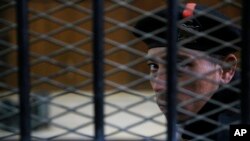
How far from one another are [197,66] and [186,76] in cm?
4

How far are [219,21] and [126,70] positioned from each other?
30 centimetres

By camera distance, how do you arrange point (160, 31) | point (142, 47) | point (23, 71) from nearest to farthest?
point (23, 71)
point (160, 31)
point (142, 47)

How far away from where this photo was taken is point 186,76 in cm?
144

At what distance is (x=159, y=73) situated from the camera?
143 centimetres

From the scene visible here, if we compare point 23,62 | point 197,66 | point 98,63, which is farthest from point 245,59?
point 23,62

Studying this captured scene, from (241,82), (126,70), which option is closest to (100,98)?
(126,70)

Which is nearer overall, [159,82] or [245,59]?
[245,59]

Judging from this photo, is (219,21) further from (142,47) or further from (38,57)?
(38,57)

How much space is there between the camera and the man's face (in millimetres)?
1415

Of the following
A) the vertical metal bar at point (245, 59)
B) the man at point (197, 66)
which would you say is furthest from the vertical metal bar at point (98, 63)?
the vertical metal bar at point (245, 59)

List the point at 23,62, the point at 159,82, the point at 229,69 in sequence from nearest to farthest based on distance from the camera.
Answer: the point at 23,62 → the point at 159,82 → the point at 229,69

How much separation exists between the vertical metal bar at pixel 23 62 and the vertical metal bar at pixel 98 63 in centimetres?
17

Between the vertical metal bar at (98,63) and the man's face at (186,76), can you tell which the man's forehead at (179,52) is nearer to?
the man's face at (186,76)

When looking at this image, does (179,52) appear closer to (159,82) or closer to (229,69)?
(159,82)
